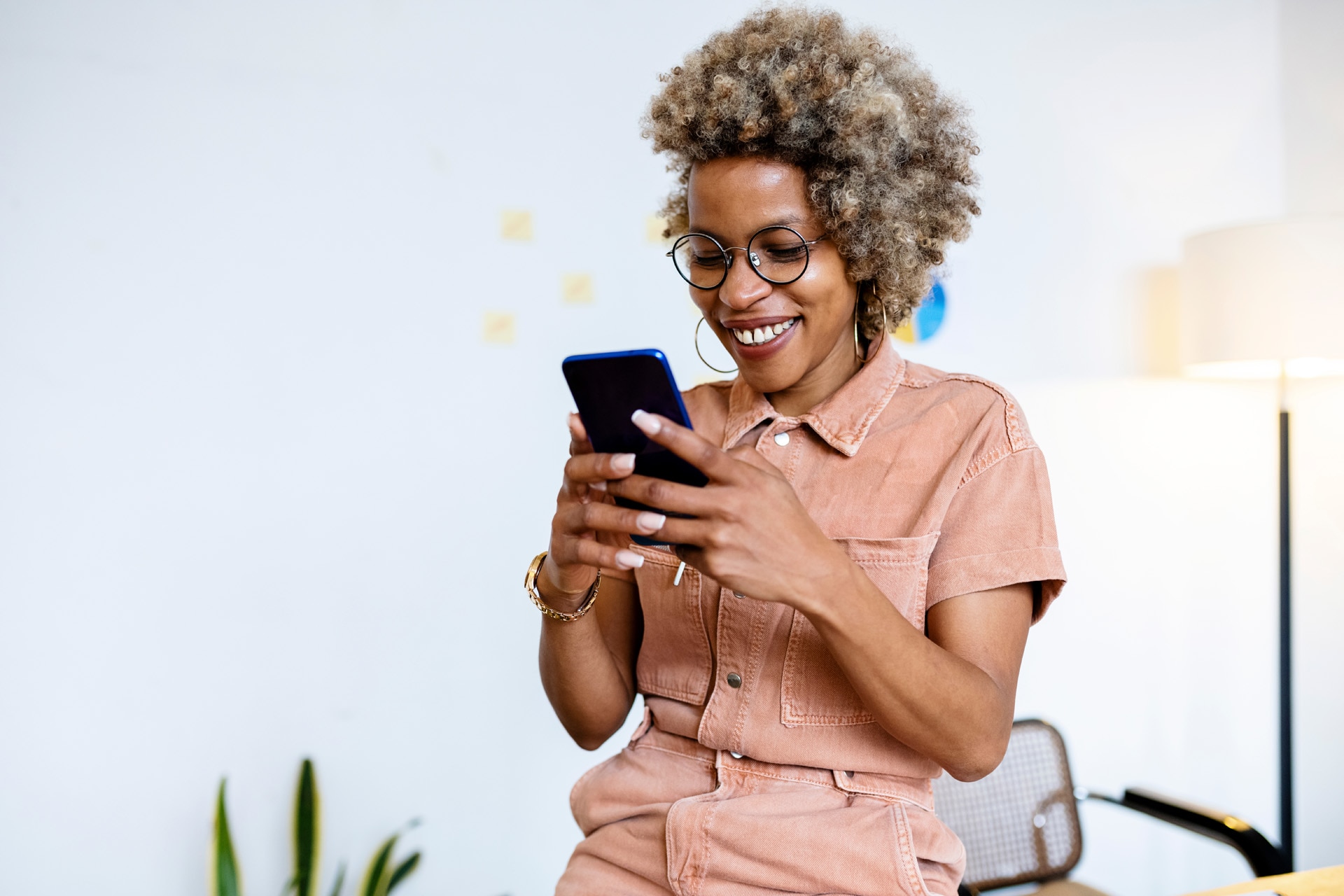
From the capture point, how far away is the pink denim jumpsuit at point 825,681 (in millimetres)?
1122

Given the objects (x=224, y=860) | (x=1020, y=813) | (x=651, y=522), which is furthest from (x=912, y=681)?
(x=224, y=860)

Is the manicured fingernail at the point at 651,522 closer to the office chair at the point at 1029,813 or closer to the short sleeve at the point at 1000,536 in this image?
the short sleeve at the point at 1000,536

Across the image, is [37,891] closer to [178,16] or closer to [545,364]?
[545,364]

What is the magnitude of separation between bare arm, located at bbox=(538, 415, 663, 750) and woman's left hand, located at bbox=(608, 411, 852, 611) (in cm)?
4

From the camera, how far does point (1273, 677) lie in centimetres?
295

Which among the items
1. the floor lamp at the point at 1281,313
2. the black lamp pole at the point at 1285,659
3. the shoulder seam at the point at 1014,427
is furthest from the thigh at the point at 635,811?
the black lamp pole at the point at 1285,659

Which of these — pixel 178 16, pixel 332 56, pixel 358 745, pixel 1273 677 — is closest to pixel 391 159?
pixel 332 56

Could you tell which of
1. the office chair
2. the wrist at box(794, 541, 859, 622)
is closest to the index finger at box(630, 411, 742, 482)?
the wrist at box(794, 541, 859, 622)

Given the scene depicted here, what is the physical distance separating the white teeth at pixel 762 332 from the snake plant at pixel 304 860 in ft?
4.73

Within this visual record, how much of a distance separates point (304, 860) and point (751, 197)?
1686 millimetres

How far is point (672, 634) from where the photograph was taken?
1286 millimetres

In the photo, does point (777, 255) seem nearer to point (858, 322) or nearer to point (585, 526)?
point (858, 322)

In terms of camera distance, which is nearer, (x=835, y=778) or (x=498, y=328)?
(x=835, y=778)

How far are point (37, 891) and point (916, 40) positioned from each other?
2786 millimetres
